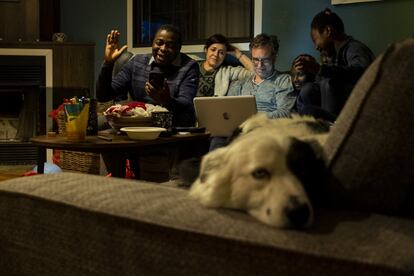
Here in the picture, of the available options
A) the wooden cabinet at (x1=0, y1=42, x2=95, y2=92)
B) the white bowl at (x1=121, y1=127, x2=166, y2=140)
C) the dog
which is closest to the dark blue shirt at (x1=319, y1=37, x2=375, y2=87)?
the white bowl at (x1=121, y1=127, x2=166, y2=140)

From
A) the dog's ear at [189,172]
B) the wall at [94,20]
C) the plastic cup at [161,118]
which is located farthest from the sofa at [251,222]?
the wall at [94,20]

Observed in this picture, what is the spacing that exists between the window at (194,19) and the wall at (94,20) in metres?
0.15

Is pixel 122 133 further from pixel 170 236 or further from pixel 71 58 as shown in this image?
pixel 71 58

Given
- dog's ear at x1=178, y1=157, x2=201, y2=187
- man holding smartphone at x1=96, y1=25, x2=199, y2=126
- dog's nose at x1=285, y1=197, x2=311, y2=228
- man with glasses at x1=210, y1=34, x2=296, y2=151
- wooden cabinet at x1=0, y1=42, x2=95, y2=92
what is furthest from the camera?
wooden cabinet at x1=0, y1=42, x2=95, y2=92

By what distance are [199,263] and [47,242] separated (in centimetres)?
36

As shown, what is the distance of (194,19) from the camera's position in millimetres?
5289

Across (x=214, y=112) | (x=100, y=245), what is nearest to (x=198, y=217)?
(x=100, y=245)

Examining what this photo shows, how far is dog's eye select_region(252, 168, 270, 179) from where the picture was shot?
98 cm

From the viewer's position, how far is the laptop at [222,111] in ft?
9.82

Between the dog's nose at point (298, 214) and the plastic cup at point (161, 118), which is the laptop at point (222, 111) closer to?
the plastic cup at point (161, 118)

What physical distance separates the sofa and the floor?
394 centimetres

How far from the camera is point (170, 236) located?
2.83ft

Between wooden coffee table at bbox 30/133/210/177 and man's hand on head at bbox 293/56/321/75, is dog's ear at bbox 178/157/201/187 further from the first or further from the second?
man's hand on head at bbox 293/56/321/75

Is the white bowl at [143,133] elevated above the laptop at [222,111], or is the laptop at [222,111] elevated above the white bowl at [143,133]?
the laptop at [222,111]
